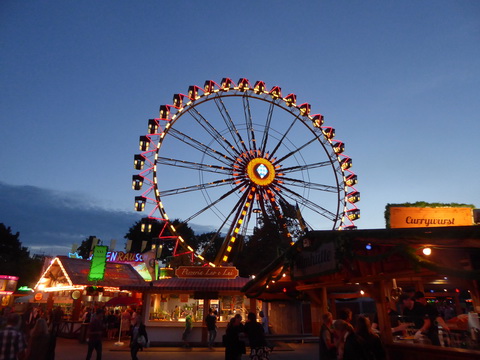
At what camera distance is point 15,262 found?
50750 mm

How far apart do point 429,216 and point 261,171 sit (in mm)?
12836

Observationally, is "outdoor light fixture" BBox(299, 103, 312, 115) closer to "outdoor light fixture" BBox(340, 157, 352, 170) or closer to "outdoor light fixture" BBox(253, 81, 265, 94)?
"outdoor light fixture" BBox(253, 81, 265, 94)

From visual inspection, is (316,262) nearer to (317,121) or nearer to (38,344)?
(38,344)

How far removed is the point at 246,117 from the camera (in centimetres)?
2286

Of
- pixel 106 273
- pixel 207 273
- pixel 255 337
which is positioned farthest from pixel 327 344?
pixel 106 273

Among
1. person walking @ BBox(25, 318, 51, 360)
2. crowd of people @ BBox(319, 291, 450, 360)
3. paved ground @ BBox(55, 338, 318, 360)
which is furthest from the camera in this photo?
paved ground @ BBox(55, 338, 318, 360)

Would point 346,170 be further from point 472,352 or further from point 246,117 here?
point 472,352

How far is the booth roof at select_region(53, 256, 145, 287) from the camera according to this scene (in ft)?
69.3

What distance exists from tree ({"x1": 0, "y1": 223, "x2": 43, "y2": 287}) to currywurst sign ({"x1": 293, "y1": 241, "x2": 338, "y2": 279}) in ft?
176

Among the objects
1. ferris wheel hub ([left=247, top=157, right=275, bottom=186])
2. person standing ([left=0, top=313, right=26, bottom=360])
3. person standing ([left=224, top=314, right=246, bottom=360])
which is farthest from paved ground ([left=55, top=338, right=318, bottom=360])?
ferris wheel hub ([left=247, top=157, right=275, bottom=186])

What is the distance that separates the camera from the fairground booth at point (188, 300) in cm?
1705

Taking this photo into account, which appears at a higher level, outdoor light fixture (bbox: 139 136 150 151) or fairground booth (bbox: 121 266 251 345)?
outdoor light fixture (bbox: 139 136 150 151)

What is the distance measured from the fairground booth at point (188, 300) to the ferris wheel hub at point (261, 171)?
595 centimetres

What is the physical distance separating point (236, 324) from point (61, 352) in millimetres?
9610
